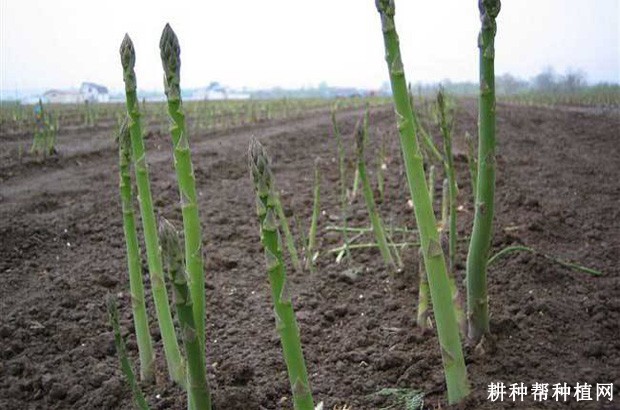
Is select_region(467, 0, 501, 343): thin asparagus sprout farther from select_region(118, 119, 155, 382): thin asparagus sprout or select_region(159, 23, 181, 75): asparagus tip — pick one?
select_region(118, 119, 155, 382): thin asparagus sprout

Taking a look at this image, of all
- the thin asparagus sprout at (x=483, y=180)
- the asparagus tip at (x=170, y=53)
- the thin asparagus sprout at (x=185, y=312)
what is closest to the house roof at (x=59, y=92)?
the asparagus tip at (x=170, y=53)

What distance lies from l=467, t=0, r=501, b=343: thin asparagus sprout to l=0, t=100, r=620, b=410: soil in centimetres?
16

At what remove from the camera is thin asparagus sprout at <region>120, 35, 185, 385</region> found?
2146 mm

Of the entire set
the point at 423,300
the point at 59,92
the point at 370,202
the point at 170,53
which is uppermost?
the point at 59,92

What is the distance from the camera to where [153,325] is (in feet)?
9.47

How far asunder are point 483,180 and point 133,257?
1391mm

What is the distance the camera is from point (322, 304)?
303 centimetres

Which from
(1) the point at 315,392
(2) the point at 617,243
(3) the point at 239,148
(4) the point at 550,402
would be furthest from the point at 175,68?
(3) the point at 239,148

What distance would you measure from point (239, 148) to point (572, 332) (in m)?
7.41

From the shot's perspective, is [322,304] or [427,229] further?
[322,304]

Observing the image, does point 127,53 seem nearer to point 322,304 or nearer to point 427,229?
point 427,229

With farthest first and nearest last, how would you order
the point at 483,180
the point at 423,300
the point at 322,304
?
1. the point at 322,304
2. the point at 423,300
3. the point at 483,180

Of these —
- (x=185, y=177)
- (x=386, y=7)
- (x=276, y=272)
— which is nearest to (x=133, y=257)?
(x=185, y=177)

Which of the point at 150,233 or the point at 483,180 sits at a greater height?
the point at 483,180
